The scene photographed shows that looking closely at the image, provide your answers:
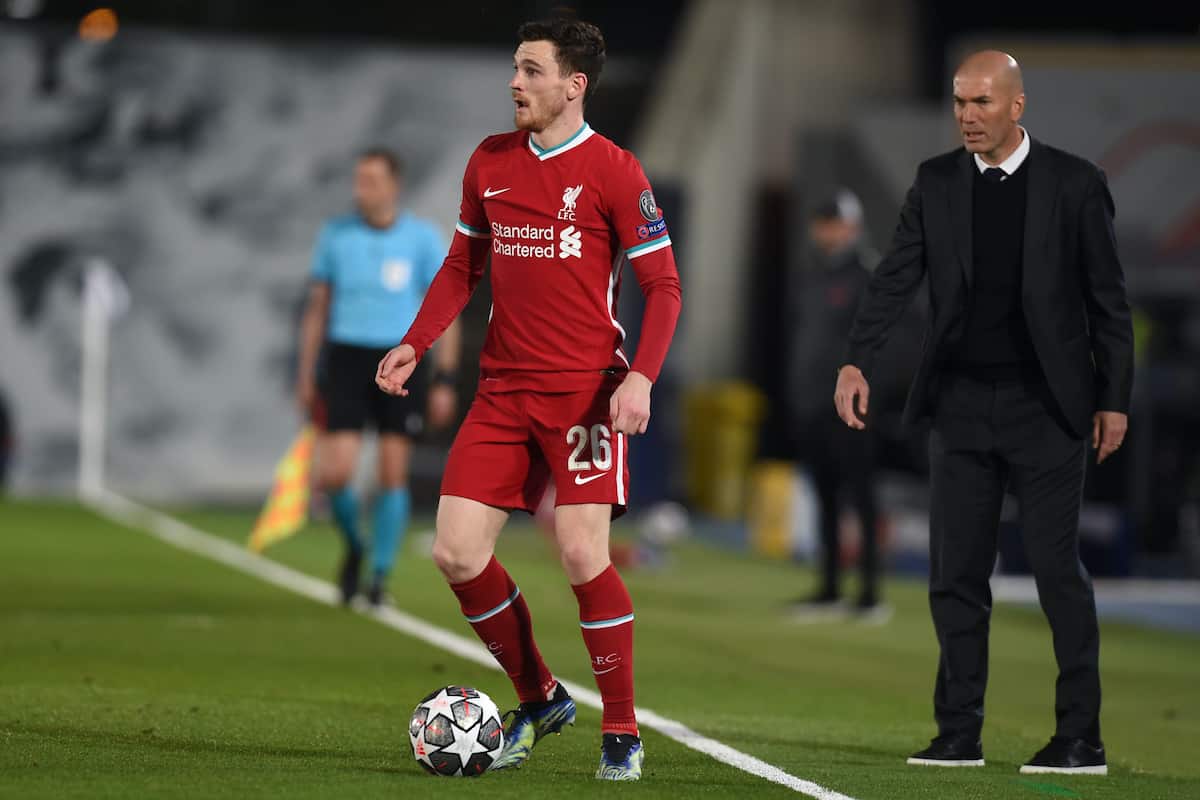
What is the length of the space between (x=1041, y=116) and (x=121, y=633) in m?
7.77

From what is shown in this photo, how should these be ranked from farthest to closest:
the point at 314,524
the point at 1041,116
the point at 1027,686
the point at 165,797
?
the point at 314,524 < the point at 1041,116 < the point at 1027,686 < the point at 165,797

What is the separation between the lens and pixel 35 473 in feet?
76.2

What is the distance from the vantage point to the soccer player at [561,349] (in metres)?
5.40

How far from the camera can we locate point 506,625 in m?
5.64

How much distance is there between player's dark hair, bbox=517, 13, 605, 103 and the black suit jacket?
1.08 metres

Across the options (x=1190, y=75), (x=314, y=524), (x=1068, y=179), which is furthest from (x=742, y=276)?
(x=1068, y=179)

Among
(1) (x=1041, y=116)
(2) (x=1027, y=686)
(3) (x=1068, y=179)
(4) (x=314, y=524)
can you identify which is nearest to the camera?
(3) (x=1068, y=179)

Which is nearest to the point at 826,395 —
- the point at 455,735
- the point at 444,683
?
the point at 444,683

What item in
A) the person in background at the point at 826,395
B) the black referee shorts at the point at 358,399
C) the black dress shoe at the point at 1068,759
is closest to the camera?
the black dress shoe at the point at 1068,759

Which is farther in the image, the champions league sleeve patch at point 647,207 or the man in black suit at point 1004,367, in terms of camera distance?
the man in black suit at point 1004,367

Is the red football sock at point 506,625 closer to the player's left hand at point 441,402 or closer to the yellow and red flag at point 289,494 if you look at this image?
the player's left hand at point 441,402

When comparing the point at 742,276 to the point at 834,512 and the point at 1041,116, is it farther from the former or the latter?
the point at 834,512

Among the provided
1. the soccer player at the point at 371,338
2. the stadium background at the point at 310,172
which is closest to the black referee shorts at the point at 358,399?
the soccer player at the point at 371,338

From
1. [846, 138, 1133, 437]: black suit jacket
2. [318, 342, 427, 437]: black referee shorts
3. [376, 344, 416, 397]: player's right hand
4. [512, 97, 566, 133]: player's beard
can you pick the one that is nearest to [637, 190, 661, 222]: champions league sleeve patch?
[512, 97, 566, 133]: player's beard
